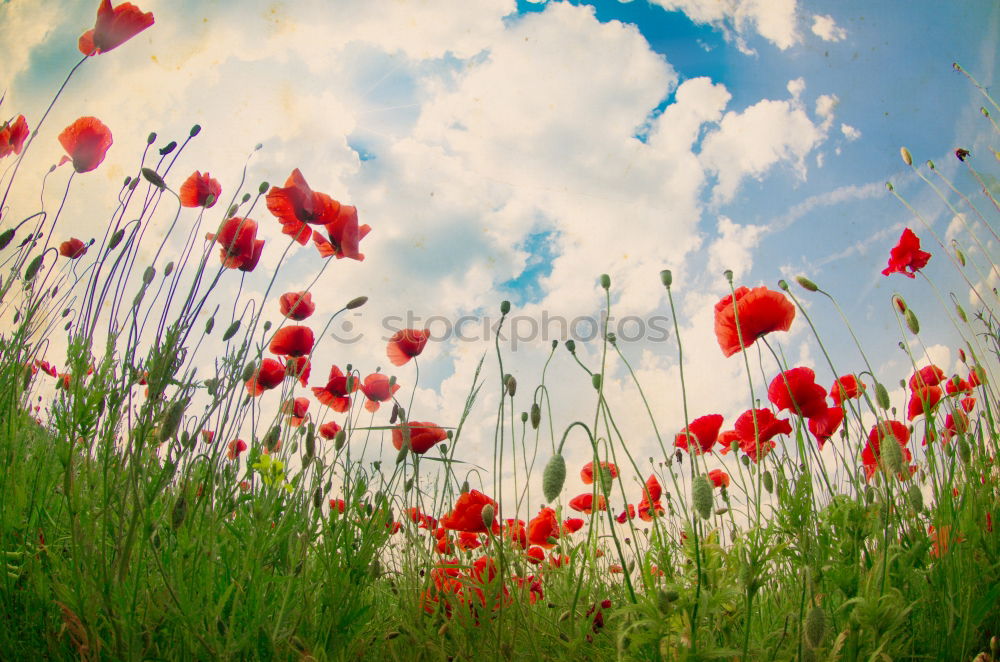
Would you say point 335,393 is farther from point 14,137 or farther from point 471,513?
point 14,137

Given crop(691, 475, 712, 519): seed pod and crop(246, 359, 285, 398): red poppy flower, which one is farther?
crop(246, 359, 285, 398): red poppy flower

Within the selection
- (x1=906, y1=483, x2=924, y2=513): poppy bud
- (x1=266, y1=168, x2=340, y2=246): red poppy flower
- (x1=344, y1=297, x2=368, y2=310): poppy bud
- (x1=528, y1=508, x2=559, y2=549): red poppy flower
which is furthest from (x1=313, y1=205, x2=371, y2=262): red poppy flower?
(x1=906, y1=483, x2=924, y2=513): poppy bud

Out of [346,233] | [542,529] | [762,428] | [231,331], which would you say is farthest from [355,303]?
[762,428]

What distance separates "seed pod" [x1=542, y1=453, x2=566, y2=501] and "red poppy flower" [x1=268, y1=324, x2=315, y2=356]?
174cm

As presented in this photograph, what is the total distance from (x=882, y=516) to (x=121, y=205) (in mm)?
3018

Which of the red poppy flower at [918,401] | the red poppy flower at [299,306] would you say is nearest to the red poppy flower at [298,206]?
the red poppy flower at [299,306]

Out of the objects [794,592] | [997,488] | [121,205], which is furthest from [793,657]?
[121,205]

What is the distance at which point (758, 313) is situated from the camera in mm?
2088

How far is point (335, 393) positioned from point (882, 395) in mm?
Answer: 2224

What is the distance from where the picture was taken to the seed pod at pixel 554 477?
54.9 inches

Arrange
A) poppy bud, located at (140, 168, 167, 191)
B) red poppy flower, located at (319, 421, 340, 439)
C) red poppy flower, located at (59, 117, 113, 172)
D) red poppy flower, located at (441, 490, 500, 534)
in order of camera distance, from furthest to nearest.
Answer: red poppy flower, located at (319, 421, 340, 439) → red poppy flower, located at (59, 117, 113, 172) → poppy bud, located at (140, 168, 167, 191) → red poppy flower, located at (441, 490, 500, 534)

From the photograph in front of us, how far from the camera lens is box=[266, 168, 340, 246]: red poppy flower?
92.8 inches

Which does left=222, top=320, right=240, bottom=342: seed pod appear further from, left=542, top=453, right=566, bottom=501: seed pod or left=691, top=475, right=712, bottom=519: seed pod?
left=691, top=475, right=712, bottom=519: seed pod

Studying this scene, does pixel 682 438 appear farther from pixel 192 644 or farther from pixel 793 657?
pixel 192 644
